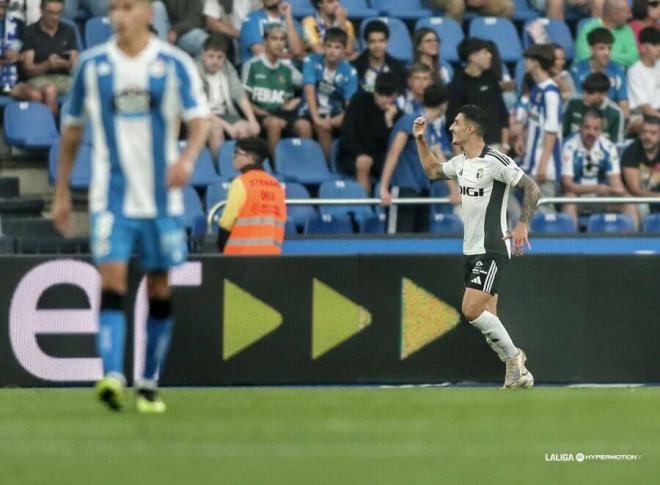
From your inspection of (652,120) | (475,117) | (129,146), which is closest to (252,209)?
(475,117)

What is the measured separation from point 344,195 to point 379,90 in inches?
42.9

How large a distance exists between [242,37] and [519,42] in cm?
338

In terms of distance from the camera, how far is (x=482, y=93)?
15828 millimetres

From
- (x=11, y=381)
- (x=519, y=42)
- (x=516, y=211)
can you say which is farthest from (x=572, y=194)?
(x=11, y=381)

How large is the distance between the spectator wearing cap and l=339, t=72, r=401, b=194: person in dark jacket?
66 cm

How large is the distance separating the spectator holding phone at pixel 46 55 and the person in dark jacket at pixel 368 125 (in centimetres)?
279

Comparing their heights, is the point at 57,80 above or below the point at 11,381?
above

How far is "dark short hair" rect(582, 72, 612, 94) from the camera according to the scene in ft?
53.0

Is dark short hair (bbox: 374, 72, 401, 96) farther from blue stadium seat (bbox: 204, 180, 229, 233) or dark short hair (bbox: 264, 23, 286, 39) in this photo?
blue stadium seat (bbox: 204, 180, 229, 233)

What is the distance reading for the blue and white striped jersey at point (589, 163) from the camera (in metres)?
16.0

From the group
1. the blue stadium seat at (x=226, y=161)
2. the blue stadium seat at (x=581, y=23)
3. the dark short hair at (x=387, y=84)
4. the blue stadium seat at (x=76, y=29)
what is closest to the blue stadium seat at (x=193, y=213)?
the blue stadium seat at (x=226, y=161)

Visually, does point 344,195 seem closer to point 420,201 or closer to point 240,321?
point 420,201

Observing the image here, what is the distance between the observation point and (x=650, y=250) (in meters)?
14.8

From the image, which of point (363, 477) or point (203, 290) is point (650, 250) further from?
point (363, 477)
